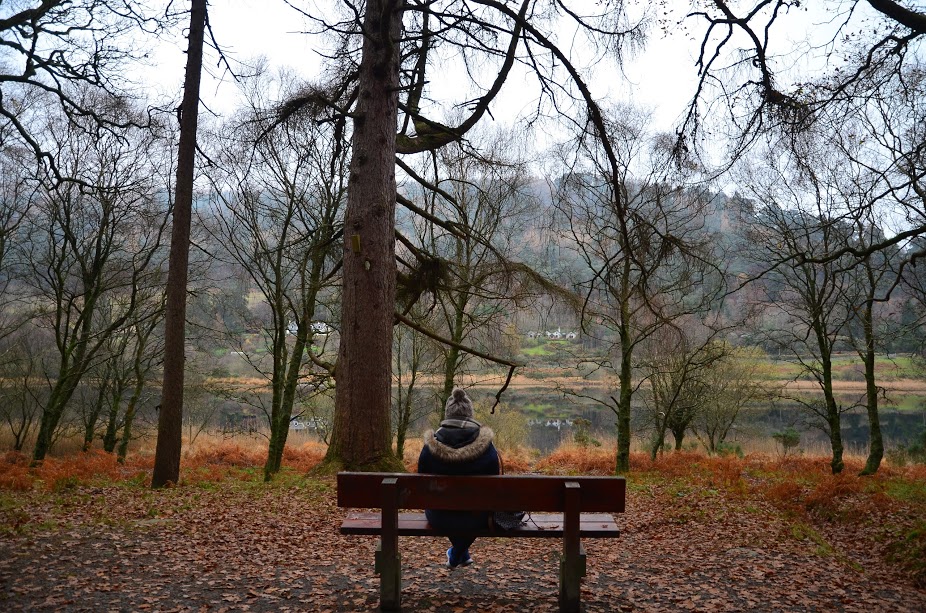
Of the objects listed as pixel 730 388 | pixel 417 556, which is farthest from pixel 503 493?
pixel 730 388

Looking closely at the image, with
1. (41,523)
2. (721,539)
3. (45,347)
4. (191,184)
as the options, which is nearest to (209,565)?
(41,523)

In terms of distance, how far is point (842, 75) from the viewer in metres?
5.82

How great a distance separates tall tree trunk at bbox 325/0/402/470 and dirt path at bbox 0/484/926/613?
980 mm

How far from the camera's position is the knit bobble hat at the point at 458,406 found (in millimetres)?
4164

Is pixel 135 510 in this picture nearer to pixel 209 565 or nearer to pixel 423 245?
pixel 209 565

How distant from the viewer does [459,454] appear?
13.1ft


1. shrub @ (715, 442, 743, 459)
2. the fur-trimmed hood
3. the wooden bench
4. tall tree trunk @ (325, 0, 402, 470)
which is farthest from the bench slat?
shrub @ (715, 442, 743, 459)

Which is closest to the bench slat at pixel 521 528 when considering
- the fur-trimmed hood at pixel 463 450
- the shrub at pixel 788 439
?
the fur-trimmed hood at pixel 463 450

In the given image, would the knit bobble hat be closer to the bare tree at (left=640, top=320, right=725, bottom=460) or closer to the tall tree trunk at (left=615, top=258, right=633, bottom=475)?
the tall tree trunk at (left=615, top=258, right=633, bottom=475)

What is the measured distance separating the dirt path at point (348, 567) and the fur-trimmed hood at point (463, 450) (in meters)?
0.90

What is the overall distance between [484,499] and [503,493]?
0.38ft

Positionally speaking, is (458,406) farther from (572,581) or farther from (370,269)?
(370,269)

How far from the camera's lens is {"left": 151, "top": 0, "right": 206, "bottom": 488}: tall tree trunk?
30.2ft

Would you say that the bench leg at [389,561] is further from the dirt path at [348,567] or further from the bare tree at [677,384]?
the bare tree at [677,384]
